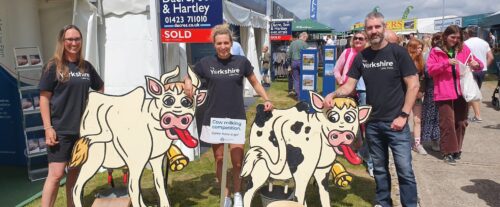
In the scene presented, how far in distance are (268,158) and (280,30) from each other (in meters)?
12.2

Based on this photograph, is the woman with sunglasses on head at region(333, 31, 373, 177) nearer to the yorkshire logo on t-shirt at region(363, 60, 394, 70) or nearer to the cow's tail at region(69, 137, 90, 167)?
the yorkshire logo on t-shirt at region(363, 60, 394, 70)

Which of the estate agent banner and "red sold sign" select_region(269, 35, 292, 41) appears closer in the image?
the estate agent banner

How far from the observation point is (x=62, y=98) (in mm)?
3082

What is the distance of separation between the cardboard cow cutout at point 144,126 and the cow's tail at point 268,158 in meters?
0.54

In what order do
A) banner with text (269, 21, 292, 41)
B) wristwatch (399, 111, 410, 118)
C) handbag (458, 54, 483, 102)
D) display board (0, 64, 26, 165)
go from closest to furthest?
wristwatch (399, 111, 410, 118)
handbag (458, 54, 483, 102)
display board (0, 64, 26, 165)
banner with text (269, 21, 292, 41)

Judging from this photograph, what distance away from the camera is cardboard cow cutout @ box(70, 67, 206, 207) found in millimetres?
3322

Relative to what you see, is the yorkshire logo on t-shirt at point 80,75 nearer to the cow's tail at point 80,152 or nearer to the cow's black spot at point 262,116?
the cow's tail at point 80,152

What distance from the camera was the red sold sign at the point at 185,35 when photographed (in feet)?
14.4

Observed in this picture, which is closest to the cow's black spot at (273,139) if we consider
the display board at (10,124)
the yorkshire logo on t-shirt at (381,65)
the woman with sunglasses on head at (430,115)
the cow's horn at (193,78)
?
the cow's horn at (193,78)

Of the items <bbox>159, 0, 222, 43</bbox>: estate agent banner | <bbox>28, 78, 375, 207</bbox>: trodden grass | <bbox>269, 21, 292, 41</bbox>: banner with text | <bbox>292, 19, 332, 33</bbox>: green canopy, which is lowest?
<bbox>28, 78, 375, 207</bbox>: trodden grass

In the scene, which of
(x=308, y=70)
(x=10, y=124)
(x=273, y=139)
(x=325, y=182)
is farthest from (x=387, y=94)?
(x=308, y=70)

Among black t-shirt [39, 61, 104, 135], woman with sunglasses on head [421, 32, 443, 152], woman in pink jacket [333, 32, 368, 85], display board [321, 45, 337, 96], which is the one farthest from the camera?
display board [321, 45, 337, 96]

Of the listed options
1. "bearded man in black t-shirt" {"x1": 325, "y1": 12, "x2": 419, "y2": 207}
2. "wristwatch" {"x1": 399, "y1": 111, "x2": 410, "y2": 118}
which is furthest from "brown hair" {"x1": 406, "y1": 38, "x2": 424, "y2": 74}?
"wristwatch" {"x1": 399, "y1": 111, "x2": 410, "y2": 118}

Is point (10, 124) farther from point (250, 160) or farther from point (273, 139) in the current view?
point (273, 139)
